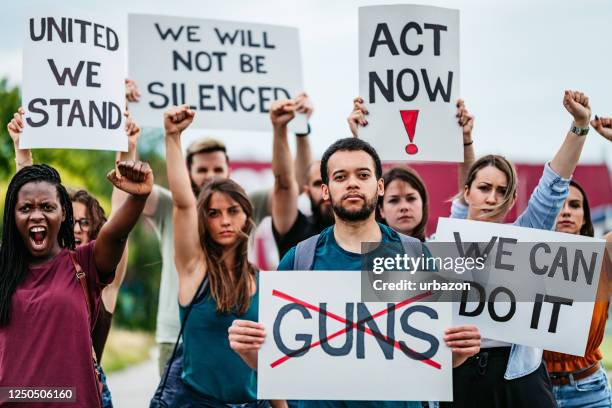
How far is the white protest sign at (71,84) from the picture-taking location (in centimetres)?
490

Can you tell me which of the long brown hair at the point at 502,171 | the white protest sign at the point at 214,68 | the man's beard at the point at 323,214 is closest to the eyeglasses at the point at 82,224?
the white protest sign at the point at 214,68

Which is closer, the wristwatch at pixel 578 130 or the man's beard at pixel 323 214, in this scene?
the wristwatch at pixel 578 130

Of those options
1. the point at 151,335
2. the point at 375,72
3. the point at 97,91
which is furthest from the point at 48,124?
the point at 151,335

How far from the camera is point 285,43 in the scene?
21.0 ft

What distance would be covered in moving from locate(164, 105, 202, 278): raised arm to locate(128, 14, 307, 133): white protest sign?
1195 mm

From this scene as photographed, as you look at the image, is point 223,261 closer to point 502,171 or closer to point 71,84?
point 71,84

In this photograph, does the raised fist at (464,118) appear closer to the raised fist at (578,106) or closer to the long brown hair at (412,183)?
the long brown hair at (412,183)

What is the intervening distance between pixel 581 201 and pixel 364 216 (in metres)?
2.12

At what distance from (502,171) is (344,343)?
5.08 feet

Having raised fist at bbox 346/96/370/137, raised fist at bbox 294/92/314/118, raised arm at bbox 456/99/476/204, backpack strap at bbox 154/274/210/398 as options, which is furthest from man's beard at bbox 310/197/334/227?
backpack strap at bbox 154/274/210/398

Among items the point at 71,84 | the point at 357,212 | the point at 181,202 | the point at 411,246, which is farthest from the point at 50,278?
the point at 411,246

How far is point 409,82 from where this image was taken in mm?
5207

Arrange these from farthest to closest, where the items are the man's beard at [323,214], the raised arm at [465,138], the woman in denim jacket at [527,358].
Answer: the man's beard at [323,214] → the raised arm at [465,138] → the woman in denim jacket at [527,358]

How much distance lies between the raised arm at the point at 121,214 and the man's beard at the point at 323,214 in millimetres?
1977
